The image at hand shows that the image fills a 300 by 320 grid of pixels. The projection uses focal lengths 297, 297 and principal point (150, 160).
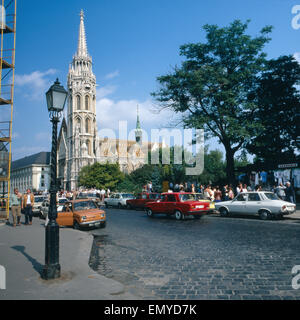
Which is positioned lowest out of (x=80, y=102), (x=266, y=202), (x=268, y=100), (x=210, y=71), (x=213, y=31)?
(x=266, y=202)

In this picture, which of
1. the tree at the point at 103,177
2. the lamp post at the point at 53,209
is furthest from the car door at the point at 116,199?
the tree at the point at 103,177

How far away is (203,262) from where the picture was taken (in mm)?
7246

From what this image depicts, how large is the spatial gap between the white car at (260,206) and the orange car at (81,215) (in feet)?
24.9

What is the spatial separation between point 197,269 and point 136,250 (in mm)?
2812

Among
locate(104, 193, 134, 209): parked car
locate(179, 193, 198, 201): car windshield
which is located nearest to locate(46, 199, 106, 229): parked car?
locate(179, 193, 198, 201): car windshield

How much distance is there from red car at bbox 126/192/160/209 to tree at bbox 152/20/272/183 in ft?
22.0

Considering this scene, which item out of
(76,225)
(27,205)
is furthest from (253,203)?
(27,205)

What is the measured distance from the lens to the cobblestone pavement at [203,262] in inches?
210

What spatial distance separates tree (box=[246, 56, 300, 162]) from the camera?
28.5 m

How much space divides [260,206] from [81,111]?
86.2m

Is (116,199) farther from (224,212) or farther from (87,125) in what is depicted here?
(87,125)

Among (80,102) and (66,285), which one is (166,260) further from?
(80,102)

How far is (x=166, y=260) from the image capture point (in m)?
7.61
